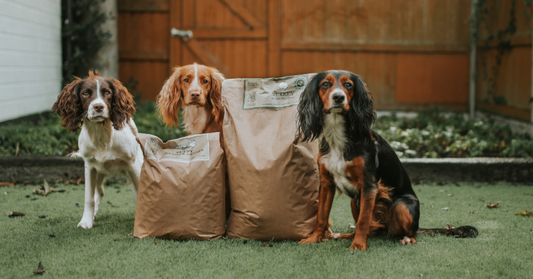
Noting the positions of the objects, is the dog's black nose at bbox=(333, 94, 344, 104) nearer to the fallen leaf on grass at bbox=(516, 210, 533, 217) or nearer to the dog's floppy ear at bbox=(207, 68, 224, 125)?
the dog's floppy ear at bbox=(207, 68, 224, 125)

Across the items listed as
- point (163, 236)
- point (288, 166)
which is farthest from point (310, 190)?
point (163, 236)

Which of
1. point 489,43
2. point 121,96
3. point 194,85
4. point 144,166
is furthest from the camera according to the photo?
point 489,43

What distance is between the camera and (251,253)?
7.72ft

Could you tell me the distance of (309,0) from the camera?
22.2 ft

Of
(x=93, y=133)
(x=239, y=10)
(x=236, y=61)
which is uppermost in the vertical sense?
(x=239, y=10)

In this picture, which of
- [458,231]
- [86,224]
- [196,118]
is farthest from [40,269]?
[458,231]

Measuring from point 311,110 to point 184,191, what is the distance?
33.7 inches

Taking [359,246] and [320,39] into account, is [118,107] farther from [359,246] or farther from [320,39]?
[320,39]

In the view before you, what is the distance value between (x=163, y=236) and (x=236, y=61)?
4676 mm

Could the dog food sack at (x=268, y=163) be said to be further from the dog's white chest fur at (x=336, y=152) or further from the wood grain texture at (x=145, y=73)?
the wood grain texture at (x=145, y=73)

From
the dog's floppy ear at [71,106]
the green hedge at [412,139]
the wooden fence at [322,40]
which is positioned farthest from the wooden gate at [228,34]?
the dog's floppy ear at [71,106]

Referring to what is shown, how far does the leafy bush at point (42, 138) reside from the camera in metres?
4.38

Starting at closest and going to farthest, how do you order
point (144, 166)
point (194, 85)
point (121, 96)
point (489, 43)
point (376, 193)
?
point (376, 193) < point (144, 166) < point (121, 96) < point (194, 85) < point (489, 43)

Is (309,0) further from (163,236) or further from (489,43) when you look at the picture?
(163,236)
